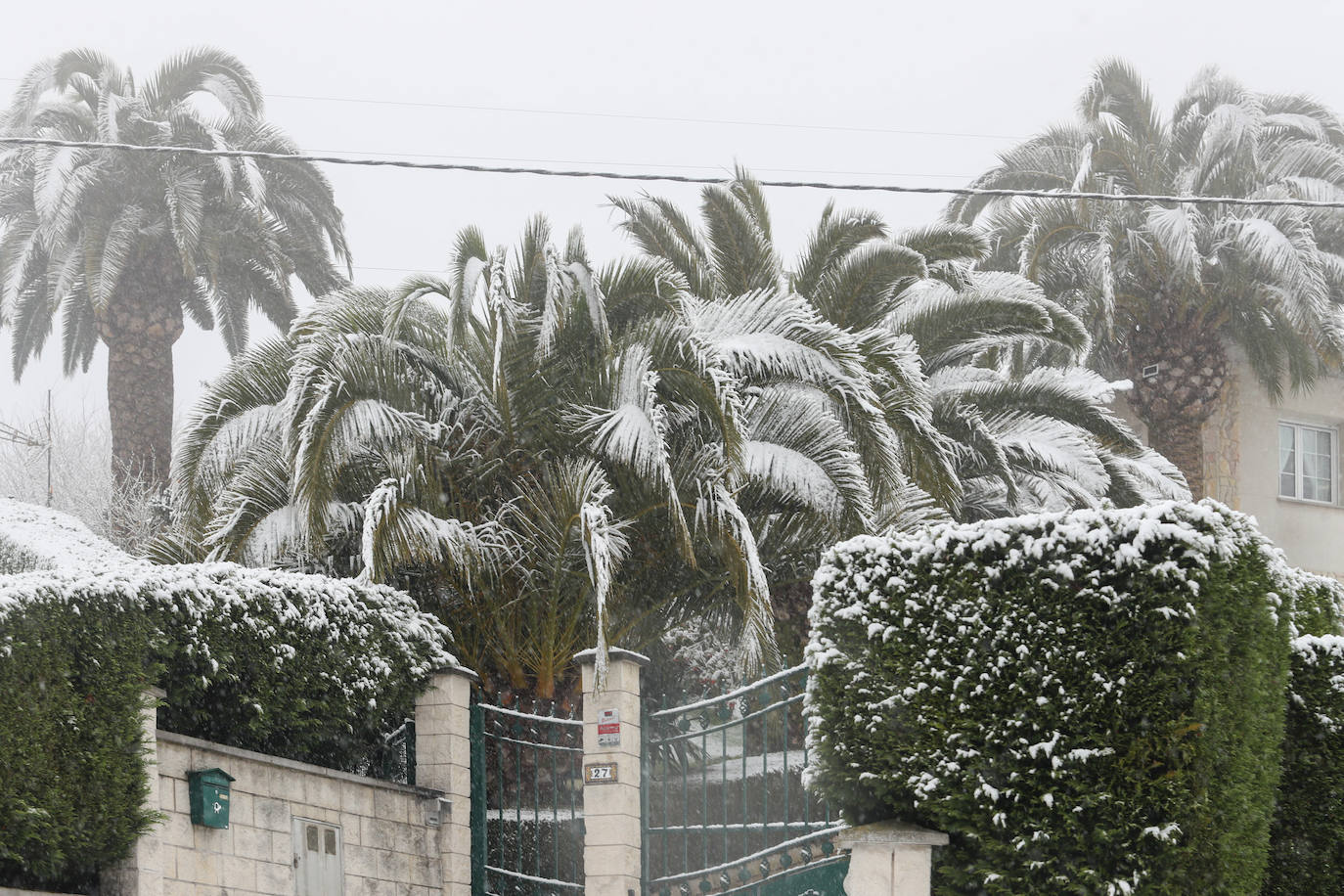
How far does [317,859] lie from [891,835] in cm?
434

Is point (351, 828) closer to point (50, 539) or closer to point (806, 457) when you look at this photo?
point (50, 539)

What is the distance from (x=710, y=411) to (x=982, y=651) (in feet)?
15.7

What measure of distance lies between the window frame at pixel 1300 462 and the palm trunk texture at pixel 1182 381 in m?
2.35

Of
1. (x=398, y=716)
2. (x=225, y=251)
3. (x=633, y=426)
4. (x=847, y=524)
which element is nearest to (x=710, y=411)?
(x=633, y=426)

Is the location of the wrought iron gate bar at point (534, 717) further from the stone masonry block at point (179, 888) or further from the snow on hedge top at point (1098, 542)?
the snow on hedge top at point (1098, 542)

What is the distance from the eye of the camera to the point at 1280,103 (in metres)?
22.9

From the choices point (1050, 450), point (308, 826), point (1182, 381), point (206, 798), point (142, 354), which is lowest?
point (308, 826)

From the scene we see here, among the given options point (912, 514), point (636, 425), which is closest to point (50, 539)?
point (636, 425)

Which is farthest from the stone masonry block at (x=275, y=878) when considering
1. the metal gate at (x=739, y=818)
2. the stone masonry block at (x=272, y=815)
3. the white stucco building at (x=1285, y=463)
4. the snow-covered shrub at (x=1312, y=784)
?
the white stucco building at (x=1285, y=463)

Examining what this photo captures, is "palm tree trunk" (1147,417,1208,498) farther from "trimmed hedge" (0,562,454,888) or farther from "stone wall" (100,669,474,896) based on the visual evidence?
"stone wall" (100,669,474,896)

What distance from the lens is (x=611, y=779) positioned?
384 inches

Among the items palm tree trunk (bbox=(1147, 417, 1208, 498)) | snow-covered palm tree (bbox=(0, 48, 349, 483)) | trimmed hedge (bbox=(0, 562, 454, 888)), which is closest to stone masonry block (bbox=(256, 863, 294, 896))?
trimmed hedge (bbox=(0, 562, 454, 888))

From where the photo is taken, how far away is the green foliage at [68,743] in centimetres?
720

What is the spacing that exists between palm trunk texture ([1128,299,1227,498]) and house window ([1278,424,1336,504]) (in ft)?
8.48
